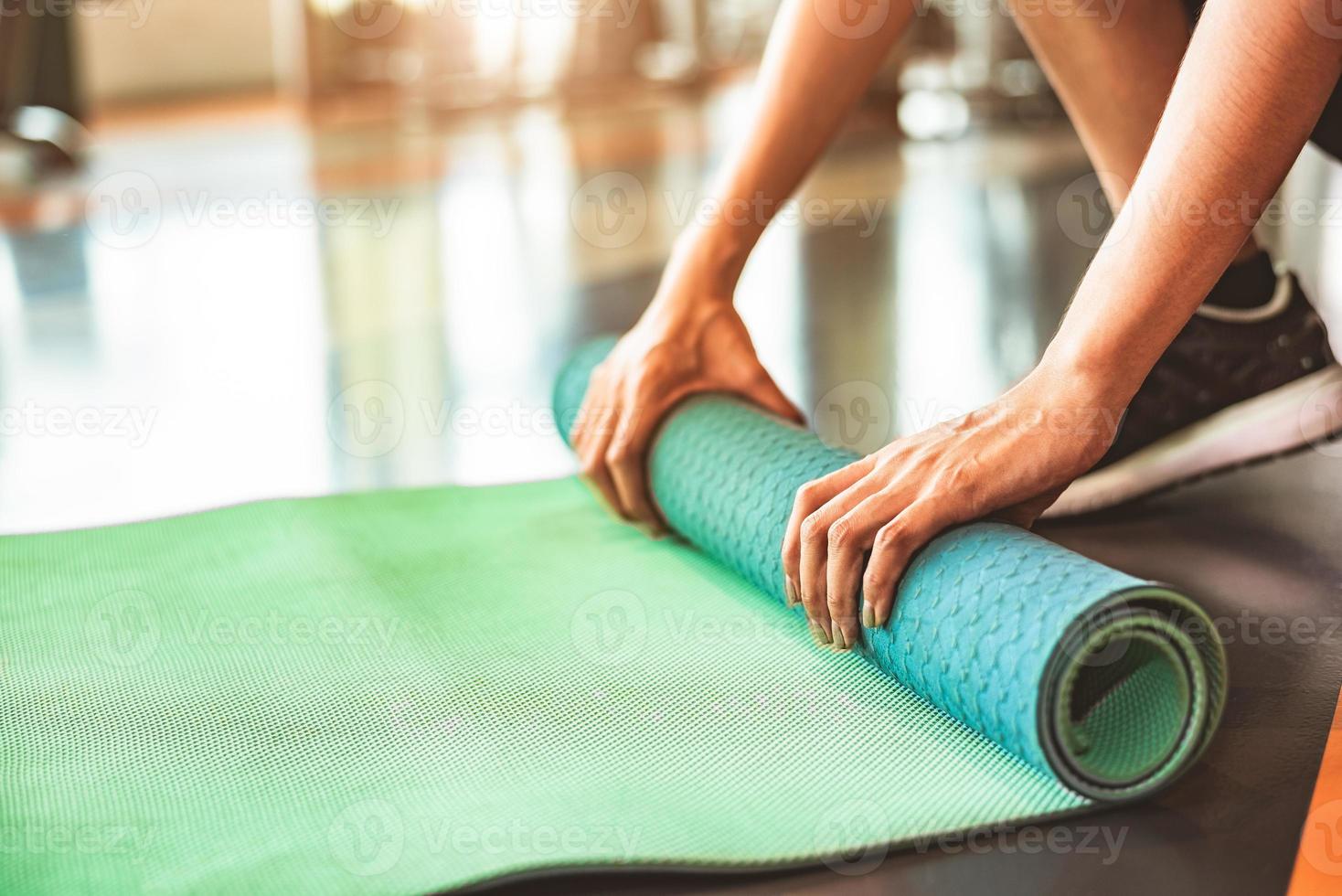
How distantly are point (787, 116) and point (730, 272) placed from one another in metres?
0.18

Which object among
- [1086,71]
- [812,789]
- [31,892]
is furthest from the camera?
[1086,71]

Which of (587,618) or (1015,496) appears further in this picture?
(587,618)

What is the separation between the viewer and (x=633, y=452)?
137 cm

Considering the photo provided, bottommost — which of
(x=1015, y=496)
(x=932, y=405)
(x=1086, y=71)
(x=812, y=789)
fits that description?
(x=932, y=405)

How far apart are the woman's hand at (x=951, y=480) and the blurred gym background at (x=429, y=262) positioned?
2.31 feet

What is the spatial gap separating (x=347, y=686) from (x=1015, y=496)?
20.9 inches

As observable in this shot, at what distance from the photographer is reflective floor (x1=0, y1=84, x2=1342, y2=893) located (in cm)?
97

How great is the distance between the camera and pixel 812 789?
890 millimetres

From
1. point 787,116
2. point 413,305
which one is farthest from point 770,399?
point 413,305

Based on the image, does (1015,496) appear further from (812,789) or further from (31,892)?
(31,892)

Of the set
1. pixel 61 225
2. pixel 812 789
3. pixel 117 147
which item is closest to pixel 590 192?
pixel 61 225

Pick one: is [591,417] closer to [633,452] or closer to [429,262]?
[633,452]

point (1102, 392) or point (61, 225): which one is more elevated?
point (1102, 392)

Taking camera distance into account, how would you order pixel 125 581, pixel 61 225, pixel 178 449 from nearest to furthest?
pixel 125 581 < pixel 178 449 < pixel 61 225
